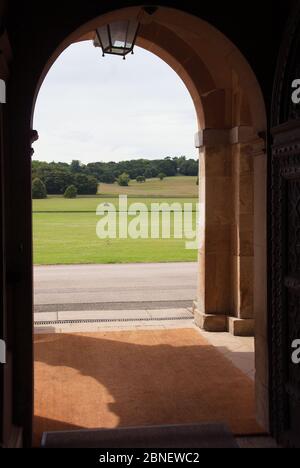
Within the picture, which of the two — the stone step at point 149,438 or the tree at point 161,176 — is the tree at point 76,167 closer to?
the tree at point 161,176

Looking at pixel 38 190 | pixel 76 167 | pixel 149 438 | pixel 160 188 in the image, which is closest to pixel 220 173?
pixel 149 438

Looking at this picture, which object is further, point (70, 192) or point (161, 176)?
point (161, 176)

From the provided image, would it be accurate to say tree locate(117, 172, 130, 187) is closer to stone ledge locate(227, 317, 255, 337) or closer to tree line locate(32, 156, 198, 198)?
tree line locate(32, 156, 198, 198)

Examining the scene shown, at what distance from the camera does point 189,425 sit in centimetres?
556

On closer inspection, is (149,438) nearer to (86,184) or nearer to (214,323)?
(214,323)

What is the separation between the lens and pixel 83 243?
90.0 feet

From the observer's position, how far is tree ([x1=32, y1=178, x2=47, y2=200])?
4688 centimetres

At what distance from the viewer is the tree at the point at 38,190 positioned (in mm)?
46875

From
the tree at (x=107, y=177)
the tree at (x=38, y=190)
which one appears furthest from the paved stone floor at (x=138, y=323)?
the tree at (x=107, y=177)

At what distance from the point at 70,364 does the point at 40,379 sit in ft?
2.41

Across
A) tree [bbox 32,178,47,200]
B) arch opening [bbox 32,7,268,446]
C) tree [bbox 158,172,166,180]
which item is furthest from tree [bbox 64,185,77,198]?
arch opening [bbox 32,7,268,446]

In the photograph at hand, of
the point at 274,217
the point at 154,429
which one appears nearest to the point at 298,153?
the point at 274,217

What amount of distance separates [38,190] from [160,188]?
34.8 feet
